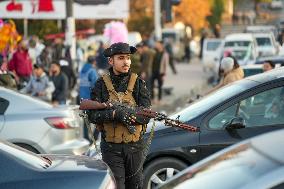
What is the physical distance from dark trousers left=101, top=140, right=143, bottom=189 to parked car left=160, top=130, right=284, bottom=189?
102 inches

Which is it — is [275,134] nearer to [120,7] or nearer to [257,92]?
[257,92]

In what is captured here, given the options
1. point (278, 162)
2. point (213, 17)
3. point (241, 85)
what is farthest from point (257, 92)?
point (213, 17)

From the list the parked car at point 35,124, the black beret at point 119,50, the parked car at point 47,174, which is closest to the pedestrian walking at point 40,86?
the parked car at point 35,124

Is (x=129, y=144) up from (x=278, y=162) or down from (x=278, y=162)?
down

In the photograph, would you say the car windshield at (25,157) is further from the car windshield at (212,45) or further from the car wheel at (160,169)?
the car windshield at (212,45)

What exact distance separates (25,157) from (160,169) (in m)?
3.06

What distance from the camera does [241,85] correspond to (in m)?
10.1

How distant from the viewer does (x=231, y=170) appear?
4770 mm

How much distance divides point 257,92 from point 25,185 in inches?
153

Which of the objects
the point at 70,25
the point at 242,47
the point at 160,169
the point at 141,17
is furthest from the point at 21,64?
the point at 141,17

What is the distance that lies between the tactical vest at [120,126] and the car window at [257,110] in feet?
5.93

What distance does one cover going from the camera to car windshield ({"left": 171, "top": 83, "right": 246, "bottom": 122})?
9891 millimetres

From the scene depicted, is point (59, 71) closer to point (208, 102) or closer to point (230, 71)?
point (230, 71)

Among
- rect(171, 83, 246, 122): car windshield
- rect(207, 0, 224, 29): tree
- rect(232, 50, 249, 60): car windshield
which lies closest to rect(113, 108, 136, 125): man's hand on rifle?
rect(171, 83, 246, 122): car windshield
